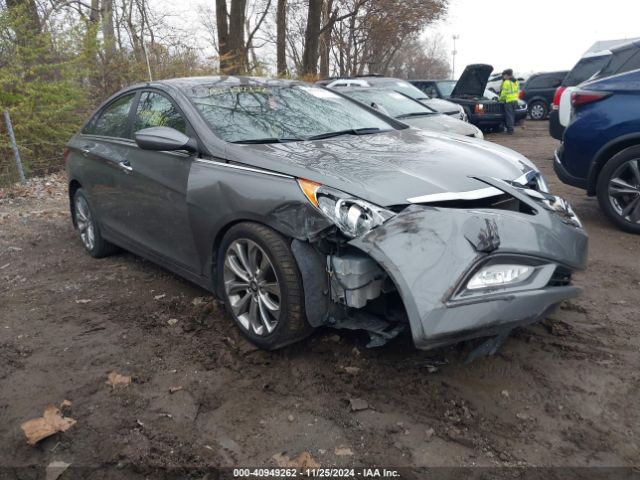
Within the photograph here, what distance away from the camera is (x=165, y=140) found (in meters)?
3.46

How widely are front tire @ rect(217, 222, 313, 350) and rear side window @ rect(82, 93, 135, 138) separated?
1.87m

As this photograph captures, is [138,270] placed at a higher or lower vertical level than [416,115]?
lower

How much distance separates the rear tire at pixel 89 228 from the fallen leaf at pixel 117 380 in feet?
7.42

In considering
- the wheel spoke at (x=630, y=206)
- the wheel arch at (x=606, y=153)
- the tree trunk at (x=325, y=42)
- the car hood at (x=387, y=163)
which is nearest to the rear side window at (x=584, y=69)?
the wheel arch at (x=606, y=153)

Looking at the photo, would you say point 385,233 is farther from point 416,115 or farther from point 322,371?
point 416,115

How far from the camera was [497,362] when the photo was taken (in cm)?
304

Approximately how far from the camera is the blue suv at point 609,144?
523 cm

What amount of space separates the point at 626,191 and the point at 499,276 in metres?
3.46

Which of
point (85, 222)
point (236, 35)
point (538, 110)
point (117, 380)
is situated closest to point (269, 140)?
point (117, 380)

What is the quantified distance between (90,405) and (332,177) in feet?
5.60

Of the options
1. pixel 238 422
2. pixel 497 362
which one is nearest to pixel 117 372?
pixel 238 422

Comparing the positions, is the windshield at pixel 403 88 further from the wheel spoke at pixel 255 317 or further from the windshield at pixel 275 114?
the wheel spoke at pixel 255 317

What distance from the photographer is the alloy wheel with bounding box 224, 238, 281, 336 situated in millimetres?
3057

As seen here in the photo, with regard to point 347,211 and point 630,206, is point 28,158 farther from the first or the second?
point 630,206
